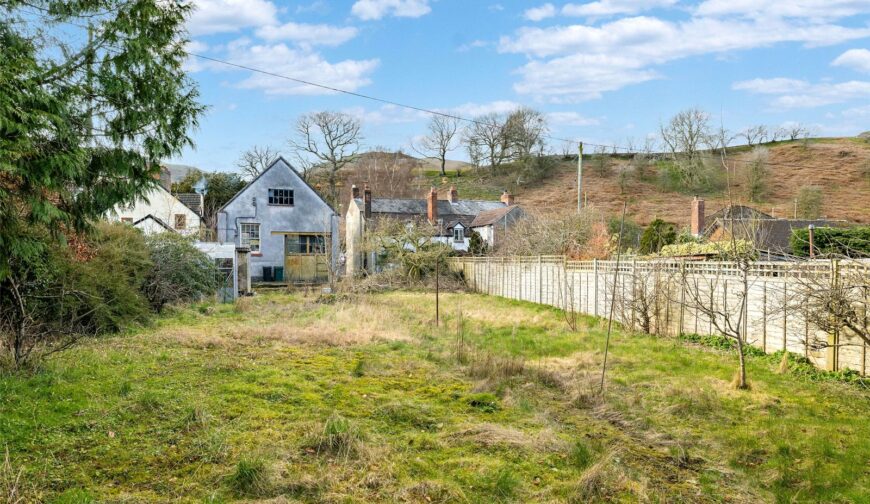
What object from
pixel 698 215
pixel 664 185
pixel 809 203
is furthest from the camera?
pixel 664 185

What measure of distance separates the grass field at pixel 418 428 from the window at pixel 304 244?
23096 mm

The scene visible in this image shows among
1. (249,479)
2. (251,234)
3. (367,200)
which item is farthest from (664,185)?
(249,479)

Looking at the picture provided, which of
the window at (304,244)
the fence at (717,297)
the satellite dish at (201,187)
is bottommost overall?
the fence at (717,297)

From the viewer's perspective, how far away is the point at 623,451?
583cm

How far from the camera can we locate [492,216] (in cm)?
4734

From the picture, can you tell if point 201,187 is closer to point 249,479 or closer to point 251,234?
point 251,234

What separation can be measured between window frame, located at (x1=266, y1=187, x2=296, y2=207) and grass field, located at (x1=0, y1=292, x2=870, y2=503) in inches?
926

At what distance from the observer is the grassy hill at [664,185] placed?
191 feet

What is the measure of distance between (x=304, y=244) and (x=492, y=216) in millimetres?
18380

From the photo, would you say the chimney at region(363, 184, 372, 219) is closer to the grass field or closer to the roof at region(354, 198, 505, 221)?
the roof at region(354, 198, 505, 221)

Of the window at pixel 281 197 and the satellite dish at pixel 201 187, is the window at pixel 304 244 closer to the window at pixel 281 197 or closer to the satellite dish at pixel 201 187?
the window at pixel 281 197

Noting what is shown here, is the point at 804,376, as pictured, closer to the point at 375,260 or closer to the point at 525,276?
the point at 525,276

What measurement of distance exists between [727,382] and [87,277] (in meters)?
12.6

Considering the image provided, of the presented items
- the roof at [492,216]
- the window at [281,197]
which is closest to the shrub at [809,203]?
the roof at [492,216]
